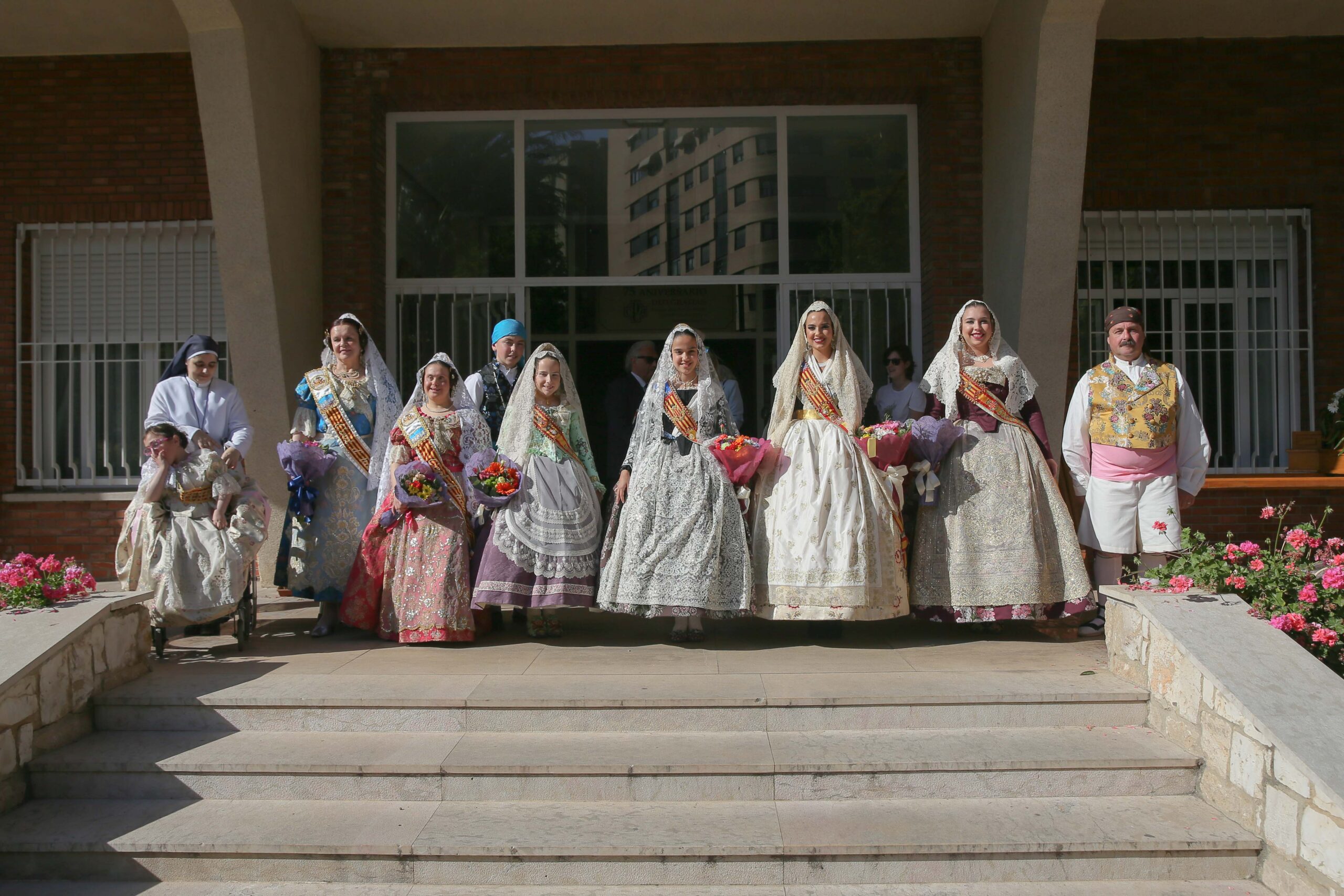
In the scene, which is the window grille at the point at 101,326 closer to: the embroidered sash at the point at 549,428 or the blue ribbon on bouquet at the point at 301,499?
the blue ribbon on bouquet at the point at 301,499

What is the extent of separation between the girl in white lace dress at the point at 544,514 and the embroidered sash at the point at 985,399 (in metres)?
2.11

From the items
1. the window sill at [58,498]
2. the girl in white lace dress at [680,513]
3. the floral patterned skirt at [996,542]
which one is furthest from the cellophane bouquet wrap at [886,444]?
the window sill at [58,498]

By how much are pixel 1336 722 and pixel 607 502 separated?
176 inches

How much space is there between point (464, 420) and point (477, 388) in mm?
509

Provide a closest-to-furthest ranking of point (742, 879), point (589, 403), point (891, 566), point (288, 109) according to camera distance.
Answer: point (742, 879), point (891, 566), point (288, 109), point (589, 403)

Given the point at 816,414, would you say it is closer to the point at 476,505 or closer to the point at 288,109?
the point at 476,505

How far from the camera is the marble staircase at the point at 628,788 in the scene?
3.57 meters

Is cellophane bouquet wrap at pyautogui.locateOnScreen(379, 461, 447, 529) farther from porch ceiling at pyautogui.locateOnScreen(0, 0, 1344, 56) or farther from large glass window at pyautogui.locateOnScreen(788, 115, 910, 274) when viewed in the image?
large glass window at pyautogui.locateOnScreen(788, 115, 910, 274)

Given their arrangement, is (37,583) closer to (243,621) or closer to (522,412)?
(243,621)

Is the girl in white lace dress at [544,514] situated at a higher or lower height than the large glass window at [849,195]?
lower

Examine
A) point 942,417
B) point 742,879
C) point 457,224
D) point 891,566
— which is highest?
point 457,224

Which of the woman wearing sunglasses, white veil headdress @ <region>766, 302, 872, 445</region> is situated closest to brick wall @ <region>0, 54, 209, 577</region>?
white veil headdress @ <region>766, 302, 872, 445</region>

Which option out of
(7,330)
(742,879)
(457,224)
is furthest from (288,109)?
(742,879)

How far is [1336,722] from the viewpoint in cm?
362
